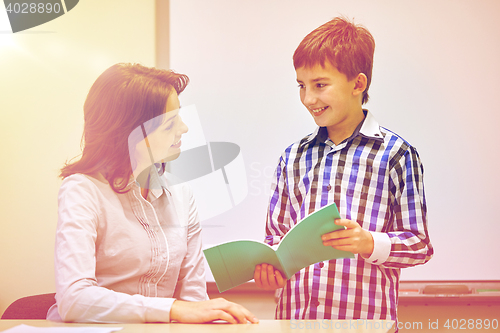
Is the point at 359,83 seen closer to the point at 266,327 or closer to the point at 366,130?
the point at 366,130

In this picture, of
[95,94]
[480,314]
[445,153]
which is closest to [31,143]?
[95,94]

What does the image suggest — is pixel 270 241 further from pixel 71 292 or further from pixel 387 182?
pixel 71 292

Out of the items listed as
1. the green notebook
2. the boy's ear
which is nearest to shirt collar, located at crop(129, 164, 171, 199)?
the green notebook

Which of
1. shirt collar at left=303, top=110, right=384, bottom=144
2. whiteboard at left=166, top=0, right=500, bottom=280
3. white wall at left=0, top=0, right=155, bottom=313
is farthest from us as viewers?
white wall at left=0, top=0, right=155, bottom=313

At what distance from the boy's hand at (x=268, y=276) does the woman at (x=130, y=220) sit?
121 millimetres

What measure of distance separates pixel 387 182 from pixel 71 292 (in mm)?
830

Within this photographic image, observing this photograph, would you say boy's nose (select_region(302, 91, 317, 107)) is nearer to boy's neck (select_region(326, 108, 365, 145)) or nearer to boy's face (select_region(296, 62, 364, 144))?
boy's face (select_region(296, 62, 364, 144))

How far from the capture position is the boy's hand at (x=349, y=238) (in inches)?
36.9

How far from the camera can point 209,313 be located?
897 mm

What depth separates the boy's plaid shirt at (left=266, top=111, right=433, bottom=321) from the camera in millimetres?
1051

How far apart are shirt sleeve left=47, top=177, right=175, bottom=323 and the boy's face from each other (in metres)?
0.64

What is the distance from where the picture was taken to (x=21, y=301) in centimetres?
139

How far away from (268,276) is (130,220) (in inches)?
15.5

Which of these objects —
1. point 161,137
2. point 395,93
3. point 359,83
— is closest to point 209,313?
point 161,137
